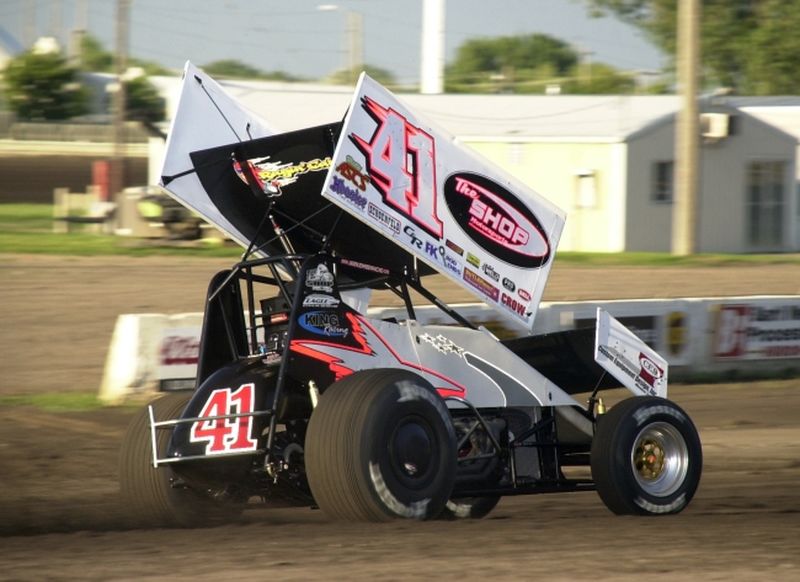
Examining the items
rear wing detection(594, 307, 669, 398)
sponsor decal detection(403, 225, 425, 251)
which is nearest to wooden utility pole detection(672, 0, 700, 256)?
rear wing detection(594, 307, 669, 398)

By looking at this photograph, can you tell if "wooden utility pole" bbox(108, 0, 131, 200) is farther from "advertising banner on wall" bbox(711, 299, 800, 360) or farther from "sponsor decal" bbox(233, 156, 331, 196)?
"sponsor decal" bbox(233, 156, 331, 196)

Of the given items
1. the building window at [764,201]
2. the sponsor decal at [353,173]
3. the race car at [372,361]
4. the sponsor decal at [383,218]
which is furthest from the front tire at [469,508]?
the building window at [764,201]

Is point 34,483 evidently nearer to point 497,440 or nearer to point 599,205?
point 497,440

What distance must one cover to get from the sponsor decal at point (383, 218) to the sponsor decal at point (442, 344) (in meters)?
0.83

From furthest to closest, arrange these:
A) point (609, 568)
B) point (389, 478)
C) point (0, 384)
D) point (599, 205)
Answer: point (599, 205) → point (0, 384) → point (389, 478) → point (609, 568)

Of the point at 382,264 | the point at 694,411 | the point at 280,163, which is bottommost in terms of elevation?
the point at 694,411

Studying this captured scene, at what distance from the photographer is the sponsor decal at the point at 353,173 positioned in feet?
21.8

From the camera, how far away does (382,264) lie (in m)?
7.76

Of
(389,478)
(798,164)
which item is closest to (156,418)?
(389,478)

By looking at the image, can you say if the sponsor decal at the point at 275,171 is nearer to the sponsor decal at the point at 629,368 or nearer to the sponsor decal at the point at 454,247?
the sponsor decal at the point at 454,247

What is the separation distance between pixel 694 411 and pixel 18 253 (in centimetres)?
1606

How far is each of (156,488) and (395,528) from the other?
5.12 ft

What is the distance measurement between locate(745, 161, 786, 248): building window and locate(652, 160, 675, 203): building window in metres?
2.42

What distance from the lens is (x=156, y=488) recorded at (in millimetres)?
7242
